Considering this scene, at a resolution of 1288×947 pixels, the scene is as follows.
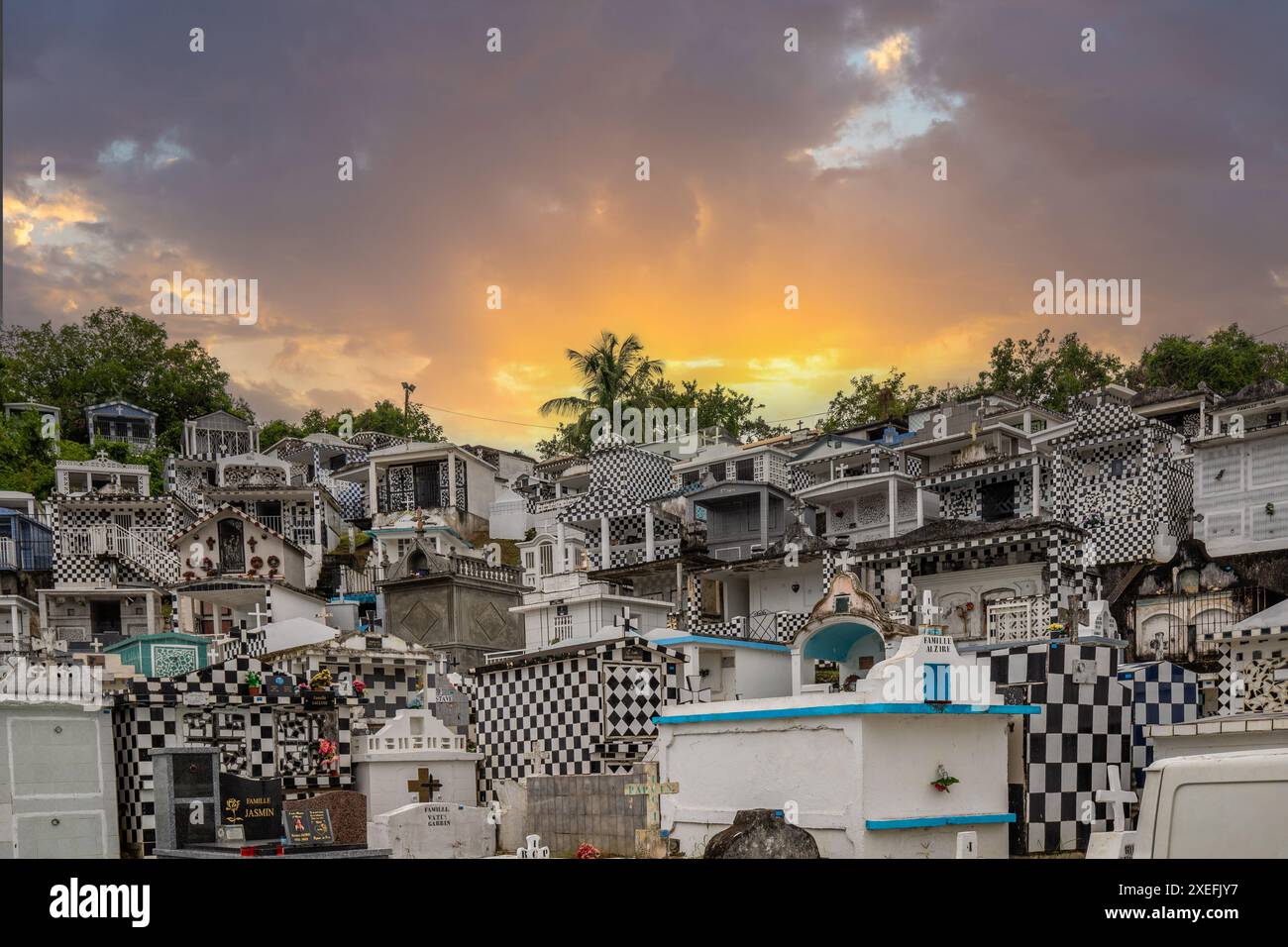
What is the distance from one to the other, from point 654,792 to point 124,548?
40819 mm

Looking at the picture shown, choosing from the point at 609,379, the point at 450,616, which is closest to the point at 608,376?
the point at 609,379

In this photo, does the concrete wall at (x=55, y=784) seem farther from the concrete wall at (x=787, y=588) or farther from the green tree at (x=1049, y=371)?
the green tree at (x=1049, y=371)

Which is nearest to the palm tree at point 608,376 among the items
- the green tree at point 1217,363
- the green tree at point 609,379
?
the green tree at point 609,379

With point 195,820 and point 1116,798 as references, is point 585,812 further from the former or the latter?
point 1116,798

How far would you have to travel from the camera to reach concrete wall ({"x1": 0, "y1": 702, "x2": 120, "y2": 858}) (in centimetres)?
1703

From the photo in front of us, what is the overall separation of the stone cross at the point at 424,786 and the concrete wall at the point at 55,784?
16.4 ft

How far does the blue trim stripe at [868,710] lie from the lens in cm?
1309

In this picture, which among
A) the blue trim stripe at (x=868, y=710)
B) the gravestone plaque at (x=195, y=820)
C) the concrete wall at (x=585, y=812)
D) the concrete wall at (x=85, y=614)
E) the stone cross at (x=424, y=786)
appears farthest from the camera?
the concrete wall at (x=85, y=614)

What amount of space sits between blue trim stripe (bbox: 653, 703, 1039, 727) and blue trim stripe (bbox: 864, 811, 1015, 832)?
1.21 m

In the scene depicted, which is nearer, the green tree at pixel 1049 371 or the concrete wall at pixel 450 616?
the concrete wall at pixel 450 616

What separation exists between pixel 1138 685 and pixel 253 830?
13.3 metres

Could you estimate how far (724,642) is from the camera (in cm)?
2622

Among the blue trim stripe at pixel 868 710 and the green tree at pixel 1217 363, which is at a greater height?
the green tree at pixel 1217 363
